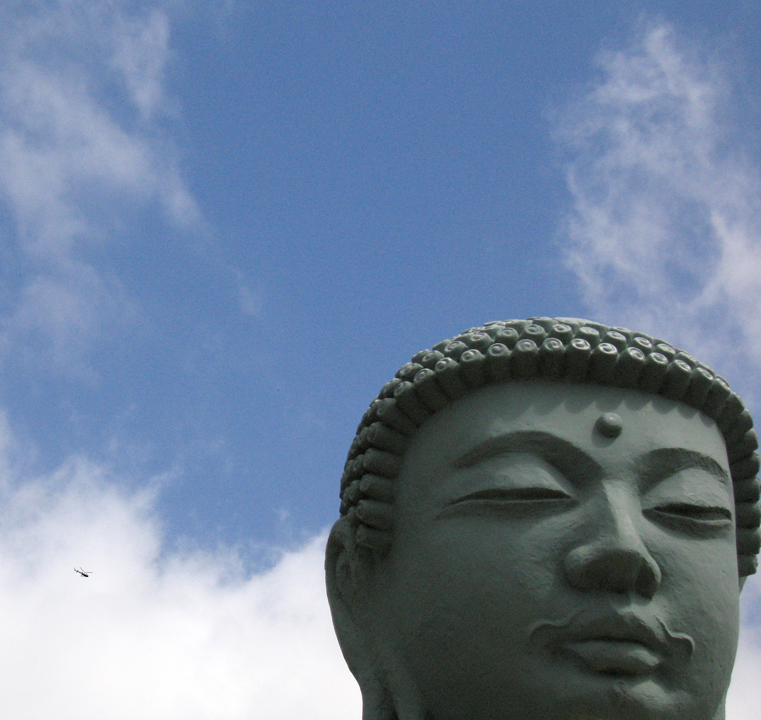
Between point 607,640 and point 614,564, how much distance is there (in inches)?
12.4

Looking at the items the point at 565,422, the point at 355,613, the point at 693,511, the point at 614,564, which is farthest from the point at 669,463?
the point at 355,613

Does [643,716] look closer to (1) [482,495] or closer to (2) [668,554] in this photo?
(2) [668,554]

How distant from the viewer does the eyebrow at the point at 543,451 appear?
15.9ft

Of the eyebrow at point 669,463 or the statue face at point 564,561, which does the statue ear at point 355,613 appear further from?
the eyebrow at point 669,463

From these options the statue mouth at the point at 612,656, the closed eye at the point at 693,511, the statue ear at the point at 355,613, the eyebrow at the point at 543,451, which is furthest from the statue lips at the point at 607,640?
the statue ear at the point at 355,613

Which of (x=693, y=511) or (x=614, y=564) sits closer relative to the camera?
(x=614, y=564)

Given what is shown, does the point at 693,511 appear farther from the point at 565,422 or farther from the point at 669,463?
the point at 565,422

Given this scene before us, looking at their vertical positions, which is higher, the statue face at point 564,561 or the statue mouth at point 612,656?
the statue face at point 564,561

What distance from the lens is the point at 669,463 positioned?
4941 millimetres

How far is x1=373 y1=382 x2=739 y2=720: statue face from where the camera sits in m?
4.51

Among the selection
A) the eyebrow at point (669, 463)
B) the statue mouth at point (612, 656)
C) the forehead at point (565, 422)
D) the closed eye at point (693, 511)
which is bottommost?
the statue mouth at point (612, 656)

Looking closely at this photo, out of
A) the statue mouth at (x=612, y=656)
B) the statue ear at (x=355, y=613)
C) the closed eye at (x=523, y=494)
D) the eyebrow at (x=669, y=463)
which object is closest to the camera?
the statue mouth at (x=612, y=656)

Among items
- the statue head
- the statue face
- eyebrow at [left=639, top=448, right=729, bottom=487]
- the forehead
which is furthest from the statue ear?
eyebrow at [left=639, top=448, right=729, bottom=487]

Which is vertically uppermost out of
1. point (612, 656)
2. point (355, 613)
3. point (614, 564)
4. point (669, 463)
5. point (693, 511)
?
point (669, 463)
